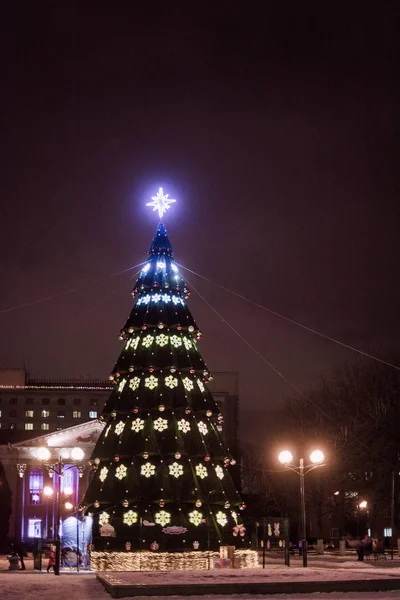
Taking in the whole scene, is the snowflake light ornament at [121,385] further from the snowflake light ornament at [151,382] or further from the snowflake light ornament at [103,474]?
the snowflake light ornament at [103,474]

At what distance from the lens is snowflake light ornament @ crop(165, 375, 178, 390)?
104 feet

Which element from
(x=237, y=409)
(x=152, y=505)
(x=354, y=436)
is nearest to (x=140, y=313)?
(x=152, y=505)

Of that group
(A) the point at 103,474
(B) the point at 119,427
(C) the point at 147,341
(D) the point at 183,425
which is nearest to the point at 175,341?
(C) the point at 147,341

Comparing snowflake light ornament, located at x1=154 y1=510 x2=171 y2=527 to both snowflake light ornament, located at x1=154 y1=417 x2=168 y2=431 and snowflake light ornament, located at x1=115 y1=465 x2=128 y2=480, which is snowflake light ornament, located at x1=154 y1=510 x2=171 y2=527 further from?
snowflake light ornament, located at x1=154 y1=417 x2=168 y2=431

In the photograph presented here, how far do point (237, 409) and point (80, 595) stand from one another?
99.9 meters

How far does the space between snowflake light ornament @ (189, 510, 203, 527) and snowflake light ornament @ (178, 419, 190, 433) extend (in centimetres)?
318

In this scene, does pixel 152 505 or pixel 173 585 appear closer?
pixel 173 585

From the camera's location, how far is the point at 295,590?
1869 cm

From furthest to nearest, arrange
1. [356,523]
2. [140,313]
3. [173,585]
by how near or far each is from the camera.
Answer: [356,523]
[140,313]
[173,585]

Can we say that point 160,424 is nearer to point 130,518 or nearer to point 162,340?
point 162,340

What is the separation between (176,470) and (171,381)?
11.8ft

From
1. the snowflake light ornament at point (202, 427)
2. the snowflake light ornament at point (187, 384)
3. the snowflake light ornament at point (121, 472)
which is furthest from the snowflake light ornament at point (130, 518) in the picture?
the snowflake light ornament at point (187, 384)

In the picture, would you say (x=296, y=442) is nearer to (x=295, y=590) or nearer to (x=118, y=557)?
(x=118, y=557)

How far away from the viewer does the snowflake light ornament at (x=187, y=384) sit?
31.8 metres
